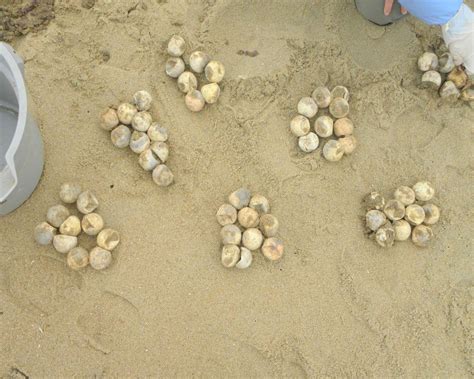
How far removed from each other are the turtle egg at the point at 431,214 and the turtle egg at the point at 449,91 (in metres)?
0.70

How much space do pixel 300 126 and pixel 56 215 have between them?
1.45 m

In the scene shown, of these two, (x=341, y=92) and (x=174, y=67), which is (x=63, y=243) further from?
(x=341, y=92)

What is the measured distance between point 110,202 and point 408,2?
190 centimetres

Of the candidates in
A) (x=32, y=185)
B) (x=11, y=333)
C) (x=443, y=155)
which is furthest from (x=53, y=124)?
(x=443, y=155)

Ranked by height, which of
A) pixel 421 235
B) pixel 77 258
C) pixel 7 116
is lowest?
pixel 421 235

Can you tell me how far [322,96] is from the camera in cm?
316

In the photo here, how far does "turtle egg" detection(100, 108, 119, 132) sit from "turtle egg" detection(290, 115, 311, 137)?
1.02 m

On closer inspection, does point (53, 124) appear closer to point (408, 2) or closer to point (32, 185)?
point (32, 185)

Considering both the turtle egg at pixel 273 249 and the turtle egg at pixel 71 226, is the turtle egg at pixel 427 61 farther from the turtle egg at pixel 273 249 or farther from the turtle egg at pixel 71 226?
the turtle egg at pixel 71 226

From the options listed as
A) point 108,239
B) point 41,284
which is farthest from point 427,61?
point 41,284

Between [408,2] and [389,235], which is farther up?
[408,2]

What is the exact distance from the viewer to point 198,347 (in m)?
2.81

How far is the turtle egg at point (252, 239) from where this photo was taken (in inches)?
116

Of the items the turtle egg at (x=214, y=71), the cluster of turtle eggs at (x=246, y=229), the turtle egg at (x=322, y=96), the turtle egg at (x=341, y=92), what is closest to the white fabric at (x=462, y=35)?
the turtle egg at (x=341, y=92)
